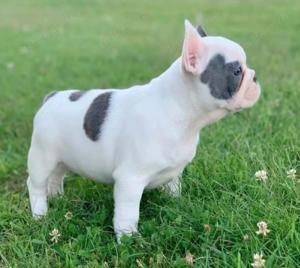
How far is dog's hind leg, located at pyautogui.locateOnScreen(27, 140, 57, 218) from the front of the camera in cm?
357

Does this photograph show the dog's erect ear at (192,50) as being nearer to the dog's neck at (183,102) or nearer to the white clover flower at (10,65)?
the dog's neck at (183,102)

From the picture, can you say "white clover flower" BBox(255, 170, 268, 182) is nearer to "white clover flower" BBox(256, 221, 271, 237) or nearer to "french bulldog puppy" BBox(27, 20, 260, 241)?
"french bulldog puppy" BBox(27, 20, 260, 241)

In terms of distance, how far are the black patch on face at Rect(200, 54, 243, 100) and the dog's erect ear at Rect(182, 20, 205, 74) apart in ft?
0.19

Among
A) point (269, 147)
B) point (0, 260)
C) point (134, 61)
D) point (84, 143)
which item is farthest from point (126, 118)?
point (134, 61)

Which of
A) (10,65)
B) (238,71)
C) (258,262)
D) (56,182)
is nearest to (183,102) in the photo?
(238,71)

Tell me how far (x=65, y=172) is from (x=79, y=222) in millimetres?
533

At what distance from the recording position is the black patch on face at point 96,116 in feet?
10.9

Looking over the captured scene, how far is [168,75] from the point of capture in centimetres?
317

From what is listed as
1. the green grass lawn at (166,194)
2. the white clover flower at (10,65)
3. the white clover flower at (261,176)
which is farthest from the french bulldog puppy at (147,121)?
the white clover flower at (10,65)

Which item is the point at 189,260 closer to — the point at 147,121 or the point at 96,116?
the point at 147,121

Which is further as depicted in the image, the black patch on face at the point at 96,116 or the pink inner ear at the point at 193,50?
the black patch on face at the point at 96,116

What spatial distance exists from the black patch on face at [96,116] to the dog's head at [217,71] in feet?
1.75

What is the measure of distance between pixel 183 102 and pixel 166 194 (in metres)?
0.66

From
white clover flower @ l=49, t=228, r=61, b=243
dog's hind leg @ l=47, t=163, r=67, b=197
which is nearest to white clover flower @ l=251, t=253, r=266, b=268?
white clover flower @ l=49, t=228, r=61, b=243
